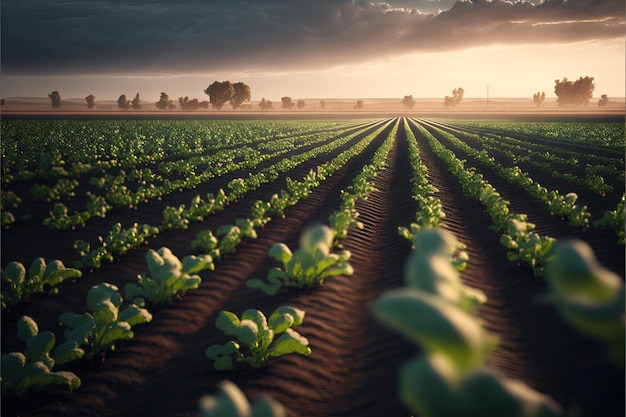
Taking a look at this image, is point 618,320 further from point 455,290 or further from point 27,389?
point 27,389

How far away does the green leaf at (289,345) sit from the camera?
161 inches

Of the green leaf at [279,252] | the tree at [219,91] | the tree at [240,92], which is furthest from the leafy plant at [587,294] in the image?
the tree at [240,92]

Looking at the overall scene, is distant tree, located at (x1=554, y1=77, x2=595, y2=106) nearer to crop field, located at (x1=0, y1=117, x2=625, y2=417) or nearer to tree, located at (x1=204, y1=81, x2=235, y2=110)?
tree, located at (x1=204, y1=81, x2=235, y2=110)

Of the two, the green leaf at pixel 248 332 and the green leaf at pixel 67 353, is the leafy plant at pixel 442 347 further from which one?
the green leaf at pixel 67 353

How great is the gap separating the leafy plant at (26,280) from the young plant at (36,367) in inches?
60.1

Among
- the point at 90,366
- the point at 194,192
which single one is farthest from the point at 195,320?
the point at 194,192

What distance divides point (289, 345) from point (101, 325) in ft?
6.09

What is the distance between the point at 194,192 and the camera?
473 inches

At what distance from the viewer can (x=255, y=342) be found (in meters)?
4.04

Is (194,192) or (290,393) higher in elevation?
(194,192)

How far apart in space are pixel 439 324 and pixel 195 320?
4.77m

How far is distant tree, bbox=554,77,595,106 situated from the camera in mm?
140125

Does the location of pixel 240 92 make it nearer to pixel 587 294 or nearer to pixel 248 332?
pixel 248 332

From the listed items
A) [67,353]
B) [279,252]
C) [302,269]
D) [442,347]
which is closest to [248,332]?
[279,252]
